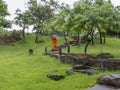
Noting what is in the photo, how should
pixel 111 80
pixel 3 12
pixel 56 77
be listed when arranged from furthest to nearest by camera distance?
pixel 3 12 → pixel 56 77 → pixel 111 80

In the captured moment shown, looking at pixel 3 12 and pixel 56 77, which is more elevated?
pixel 3 12

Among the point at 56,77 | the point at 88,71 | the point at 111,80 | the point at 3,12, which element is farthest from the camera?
the point at 3,12

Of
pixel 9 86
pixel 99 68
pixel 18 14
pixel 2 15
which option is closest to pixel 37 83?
pixel 9 86

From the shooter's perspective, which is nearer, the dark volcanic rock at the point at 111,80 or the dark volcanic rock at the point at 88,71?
the dark volcanic rock at the point at 111,80

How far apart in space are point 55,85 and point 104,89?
2894mm

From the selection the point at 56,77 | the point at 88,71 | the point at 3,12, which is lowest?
the point at 56,77

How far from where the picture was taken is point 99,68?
1878 cm

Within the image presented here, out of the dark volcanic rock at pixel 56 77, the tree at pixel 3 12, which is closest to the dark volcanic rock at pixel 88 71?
the dark volcanic rock at pixel 56 77

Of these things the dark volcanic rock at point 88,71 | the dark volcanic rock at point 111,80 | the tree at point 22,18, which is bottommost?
the dark volcanic rock at point 88,71

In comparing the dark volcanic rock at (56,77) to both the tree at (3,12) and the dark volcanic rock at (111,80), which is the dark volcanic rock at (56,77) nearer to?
the dark volcanic rock at (111,80)

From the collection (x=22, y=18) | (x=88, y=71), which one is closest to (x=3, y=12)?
(x=22, y=18)

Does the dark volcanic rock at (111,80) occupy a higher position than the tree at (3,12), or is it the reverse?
the tree at (3,12)

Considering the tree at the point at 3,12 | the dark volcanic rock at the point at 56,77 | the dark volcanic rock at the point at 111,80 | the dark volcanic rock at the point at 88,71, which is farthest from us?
the tree at the point at 3,12

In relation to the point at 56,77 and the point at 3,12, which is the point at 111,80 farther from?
the point at 3,12
